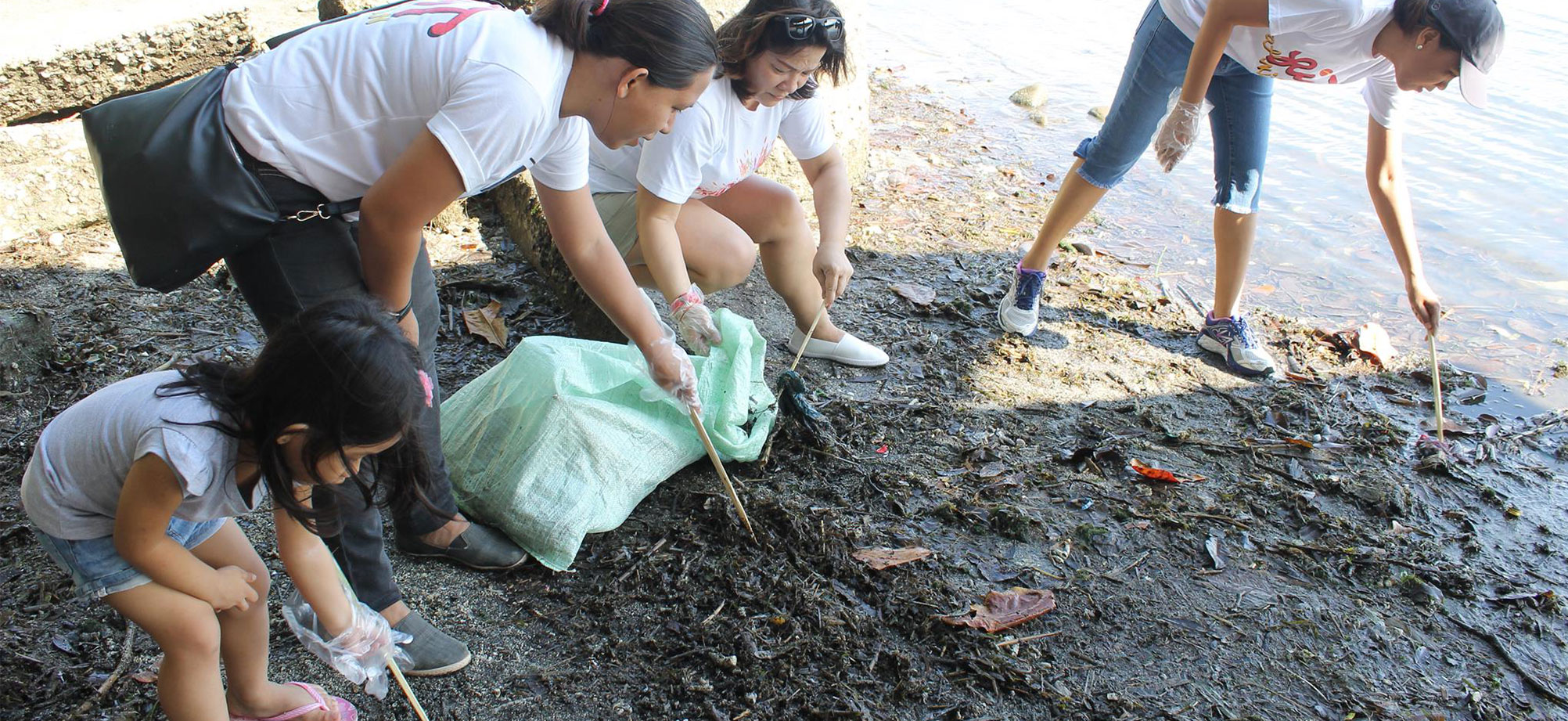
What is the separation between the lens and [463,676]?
205cm

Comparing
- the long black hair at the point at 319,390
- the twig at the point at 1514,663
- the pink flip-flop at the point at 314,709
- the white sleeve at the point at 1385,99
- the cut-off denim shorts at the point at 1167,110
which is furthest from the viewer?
the cut-off denim shorts at the point at 1167,110

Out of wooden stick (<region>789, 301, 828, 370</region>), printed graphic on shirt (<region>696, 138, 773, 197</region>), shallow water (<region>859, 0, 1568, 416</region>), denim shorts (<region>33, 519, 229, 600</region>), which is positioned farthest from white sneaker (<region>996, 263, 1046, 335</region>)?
denim shorts (<region>33, 519, 229, 600</region>)

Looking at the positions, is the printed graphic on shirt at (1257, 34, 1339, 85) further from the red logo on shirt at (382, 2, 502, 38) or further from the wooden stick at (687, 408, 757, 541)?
the red logo on shirt at (382, 2, 502, 38)

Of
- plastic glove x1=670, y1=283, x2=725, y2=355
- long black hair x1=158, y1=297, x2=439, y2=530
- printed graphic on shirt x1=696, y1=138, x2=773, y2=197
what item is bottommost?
plastic glove x1=670, y1=283, x2=725, y2=355

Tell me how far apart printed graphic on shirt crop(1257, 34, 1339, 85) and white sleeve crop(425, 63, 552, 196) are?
2.37 meters

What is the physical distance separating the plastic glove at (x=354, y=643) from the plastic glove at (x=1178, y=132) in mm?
2788

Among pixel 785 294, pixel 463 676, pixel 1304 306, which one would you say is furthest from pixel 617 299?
pixel 1304 306

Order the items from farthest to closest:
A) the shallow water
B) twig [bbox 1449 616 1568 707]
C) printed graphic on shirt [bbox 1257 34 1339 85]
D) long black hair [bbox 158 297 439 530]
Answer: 1. the shallow water
2. printed graphic on shirt [bbox 1257 34 1339 85]
3. twig [bbox 1449 616 1568 707]
4. long black hair [bbox 158 297 439 530]

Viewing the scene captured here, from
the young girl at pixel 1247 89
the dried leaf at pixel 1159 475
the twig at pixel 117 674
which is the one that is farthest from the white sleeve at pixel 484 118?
the young girl at pixel 1247 89

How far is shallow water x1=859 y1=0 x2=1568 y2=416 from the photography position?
427 centimetres

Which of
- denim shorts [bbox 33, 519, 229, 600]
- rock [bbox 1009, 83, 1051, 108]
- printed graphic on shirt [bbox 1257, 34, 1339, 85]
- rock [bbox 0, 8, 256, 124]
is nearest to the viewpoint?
denim shorts [bbox 33, 519, 229, 600]

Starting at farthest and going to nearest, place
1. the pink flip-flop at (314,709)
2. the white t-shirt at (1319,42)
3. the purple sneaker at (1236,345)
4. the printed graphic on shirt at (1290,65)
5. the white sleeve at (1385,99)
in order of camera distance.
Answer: the purple sneaker at (1236,345) < the white sleeve at (1385,99) < the printed graphic on shirt at (1290,65) < the white t-shirt at (1319,42) < the pink flip-flop at (314,709)

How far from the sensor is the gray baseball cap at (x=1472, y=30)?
8.38 feet

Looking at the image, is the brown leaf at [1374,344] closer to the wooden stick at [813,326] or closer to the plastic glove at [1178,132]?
the plastic glove at [1178,132]
